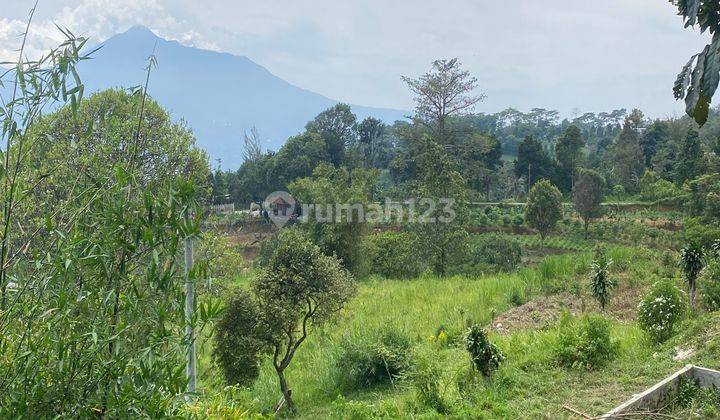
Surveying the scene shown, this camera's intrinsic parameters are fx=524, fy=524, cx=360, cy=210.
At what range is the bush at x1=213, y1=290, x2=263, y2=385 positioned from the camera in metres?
6.33

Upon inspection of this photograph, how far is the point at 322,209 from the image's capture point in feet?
49.3

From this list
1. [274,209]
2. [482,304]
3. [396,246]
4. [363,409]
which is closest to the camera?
[363,409]

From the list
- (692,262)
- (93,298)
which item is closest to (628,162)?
(692,262)

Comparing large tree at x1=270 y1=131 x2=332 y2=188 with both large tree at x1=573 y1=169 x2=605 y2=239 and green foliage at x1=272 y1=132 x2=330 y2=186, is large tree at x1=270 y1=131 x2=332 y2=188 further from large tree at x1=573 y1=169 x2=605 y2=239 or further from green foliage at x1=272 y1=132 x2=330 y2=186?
large tree at x1=573 y1=169 x2=605 y2=239

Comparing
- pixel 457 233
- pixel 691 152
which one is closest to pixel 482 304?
pixel 457 233

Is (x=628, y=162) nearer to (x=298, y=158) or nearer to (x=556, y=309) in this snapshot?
(x=298, y=158)

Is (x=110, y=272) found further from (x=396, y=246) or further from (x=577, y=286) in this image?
(x=396, y=246)

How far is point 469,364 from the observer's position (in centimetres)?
598

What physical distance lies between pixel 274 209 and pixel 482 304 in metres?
17.5

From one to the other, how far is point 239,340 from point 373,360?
1.91 metres

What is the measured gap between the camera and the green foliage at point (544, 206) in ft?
59.7

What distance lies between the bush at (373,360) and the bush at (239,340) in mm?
1393

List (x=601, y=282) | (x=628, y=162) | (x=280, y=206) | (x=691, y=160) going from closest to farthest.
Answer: (x=601, y=282), (x=691, y=160), (x=280, y=206), (x=628, y=162)

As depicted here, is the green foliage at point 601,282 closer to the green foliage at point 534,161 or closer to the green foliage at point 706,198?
the green foliage at point 706,198
